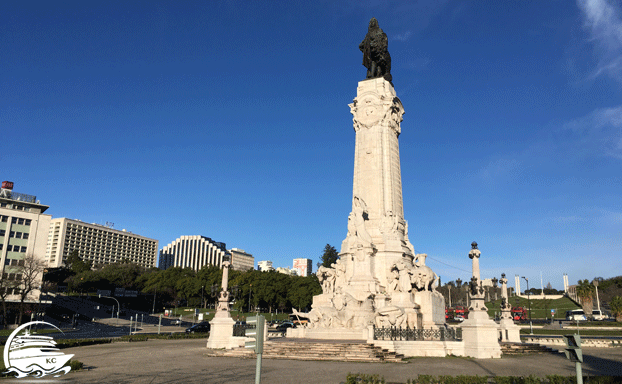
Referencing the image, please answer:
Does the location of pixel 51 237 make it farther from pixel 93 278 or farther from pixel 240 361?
pixel 240 361

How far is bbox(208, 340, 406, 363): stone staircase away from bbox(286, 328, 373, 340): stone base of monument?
3459 millimetres

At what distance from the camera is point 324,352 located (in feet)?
71.4

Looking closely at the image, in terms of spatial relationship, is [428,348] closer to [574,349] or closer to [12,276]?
[574,349]

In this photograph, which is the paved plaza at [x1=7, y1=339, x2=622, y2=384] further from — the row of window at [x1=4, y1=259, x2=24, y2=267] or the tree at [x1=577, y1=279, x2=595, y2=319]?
the tree at [x1=577, y1=279, x2=595, y2=319]

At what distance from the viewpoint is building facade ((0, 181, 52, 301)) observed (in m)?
67.1

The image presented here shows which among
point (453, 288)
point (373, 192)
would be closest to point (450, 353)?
point (373, 192)

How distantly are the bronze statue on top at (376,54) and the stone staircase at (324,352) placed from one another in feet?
84.7

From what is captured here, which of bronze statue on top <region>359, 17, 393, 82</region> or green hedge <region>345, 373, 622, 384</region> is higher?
bronze statue on top <region>359, 17, 393, 82</region>

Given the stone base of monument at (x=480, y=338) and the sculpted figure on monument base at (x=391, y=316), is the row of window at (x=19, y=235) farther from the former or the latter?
the stone base of monument at (x=480, y=338)

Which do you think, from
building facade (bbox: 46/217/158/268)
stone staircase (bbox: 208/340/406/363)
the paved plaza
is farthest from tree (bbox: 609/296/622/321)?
building facade (bbox: 46/217/158/268)

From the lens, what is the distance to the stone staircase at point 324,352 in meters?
21.0

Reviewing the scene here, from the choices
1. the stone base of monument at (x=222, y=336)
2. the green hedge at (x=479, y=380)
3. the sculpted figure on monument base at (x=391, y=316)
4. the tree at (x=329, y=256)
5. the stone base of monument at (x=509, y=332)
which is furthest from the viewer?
the tree at (x=329, y=256)

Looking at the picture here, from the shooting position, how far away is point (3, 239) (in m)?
68.0

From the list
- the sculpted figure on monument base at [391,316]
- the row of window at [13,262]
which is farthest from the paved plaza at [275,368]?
the row of window at [13,262]
